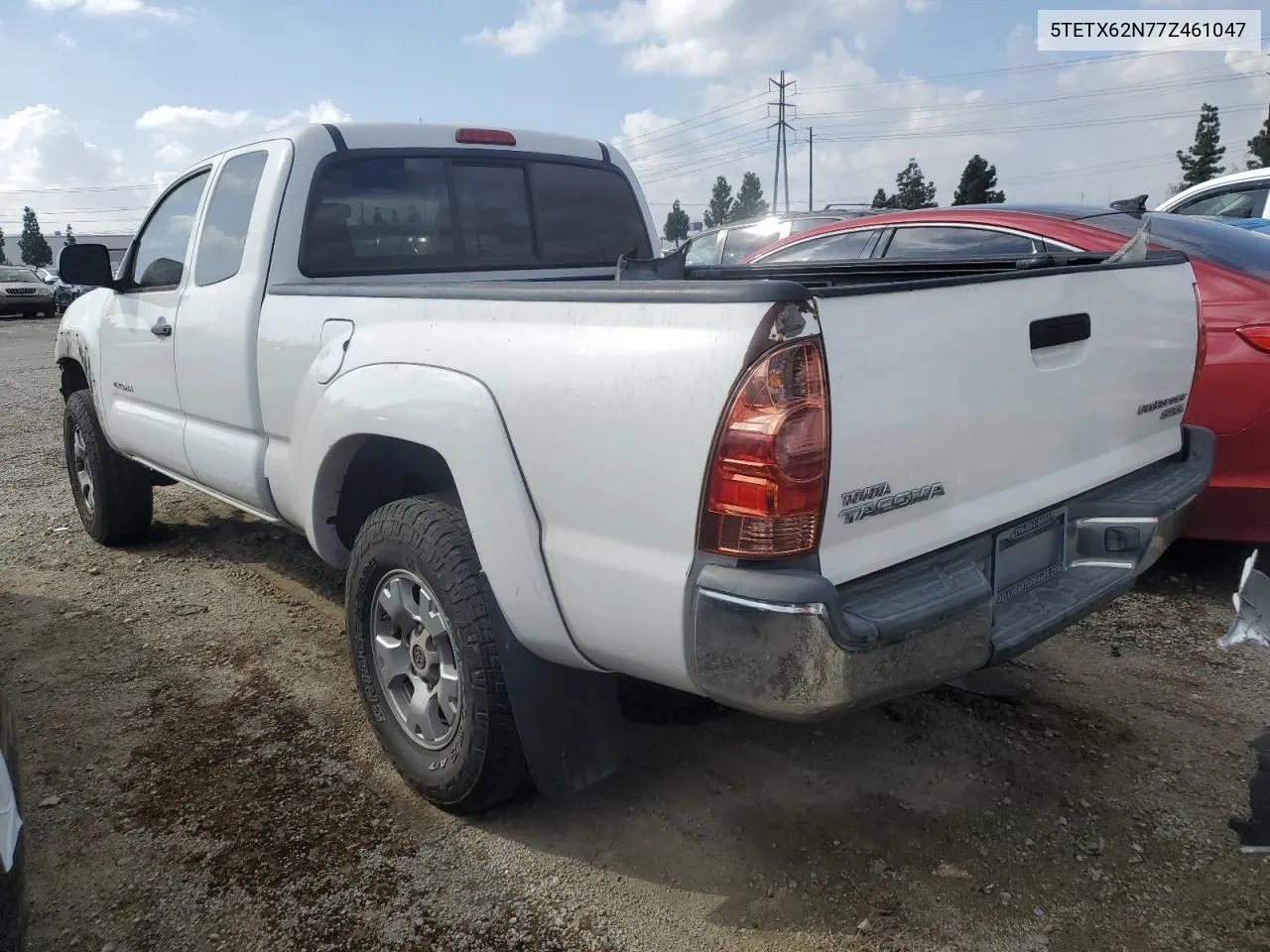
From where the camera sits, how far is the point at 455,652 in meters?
2.59

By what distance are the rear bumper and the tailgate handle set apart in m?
0.45

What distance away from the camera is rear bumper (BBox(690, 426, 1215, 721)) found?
1.92 metres

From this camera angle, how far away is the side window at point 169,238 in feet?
13.7

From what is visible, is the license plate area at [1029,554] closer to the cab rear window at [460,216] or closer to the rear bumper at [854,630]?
the rear bumper at [854,630]

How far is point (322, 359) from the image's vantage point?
300 cm

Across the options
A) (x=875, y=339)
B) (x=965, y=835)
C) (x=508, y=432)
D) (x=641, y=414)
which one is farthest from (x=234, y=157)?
(x=965, y=835)

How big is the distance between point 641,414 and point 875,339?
19.2 inches

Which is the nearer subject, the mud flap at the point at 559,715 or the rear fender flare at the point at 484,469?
the rear fender flare at the point at 484,469

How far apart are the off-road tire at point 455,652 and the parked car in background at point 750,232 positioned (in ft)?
24.0

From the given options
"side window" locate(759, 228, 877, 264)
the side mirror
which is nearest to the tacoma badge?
"side window" locate(759, 228, 877, 264)

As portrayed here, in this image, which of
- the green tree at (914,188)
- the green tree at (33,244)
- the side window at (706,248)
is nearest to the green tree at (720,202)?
the green tree at (914,188)

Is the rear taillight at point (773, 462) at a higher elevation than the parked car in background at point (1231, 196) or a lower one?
lower

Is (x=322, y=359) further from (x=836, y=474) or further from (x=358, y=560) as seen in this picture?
(x=836, y=474)

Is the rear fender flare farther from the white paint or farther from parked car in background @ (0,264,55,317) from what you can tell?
parked car in background @ (0,264,55,317)
